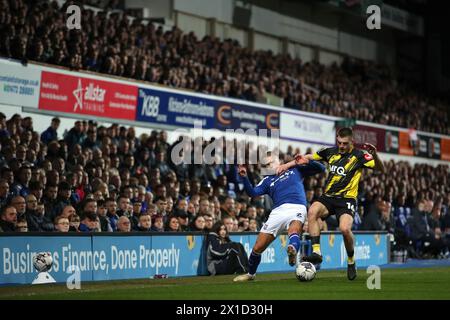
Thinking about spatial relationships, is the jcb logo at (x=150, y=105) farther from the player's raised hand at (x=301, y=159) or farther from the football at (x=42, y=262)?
the player's raised hand at (x=301, y=159)

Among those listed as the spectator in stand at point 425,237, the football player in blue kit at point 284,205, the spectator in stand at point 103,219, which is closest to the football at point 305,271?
the football player in blue kit at point 284,205

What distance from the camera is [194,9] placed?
1462 inches

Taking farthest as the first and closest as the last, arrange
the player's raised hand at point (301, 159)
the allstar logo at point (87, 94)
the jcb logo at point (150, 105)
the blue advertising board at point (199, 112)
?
the blue advertising board at point (199, 112) < the jcb logo at point (150, 105) < the allstar logo at point (87, 94) < the player's raised hand at point (301, 159)

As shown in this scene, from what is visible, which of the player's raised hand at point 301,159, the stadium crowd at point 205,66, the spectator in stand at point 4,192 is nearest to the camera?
the player's raised hand at point 301,159

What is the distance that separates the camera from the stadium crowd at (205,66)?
22.6 metres

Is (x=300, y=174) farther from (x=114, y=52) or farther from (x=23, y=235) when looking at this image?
(x=114, y=52)

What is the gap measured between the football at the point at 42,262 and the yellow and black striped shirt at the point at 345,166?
455 centimetres

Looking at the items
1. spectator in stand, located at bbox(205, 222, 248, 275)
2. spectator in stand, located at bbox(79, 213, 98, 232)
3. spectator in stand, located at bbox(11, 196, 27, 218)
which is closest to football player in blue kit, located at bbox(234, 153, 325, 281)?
spectator in stand, located at bbox(79, 213, 98, 232)

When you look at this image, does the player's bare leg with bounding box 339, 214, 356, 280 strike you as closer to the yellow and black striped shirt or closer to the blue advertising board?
the yellow and black striped shirt

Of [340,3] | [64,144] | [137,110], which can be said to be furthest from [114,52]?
[340,3]

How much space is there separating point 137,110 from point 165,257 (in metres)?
8.73

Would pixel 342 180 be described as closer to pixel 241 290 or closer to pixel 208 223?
pixel 241 290

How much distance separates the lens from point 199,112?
27.9 metres

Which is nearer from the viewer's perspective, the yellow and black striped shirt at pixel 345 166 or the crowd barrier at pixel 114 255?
the crowd barrier at pixel 114 255
